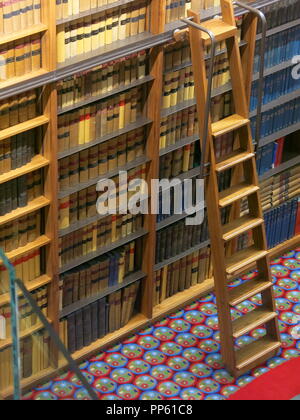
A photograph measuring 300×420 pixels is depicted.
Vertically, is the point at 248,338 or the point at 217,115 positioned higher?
the point at 217,115

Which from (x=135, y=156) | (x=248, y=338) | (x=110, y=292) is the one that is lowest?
(x=248, y=338)

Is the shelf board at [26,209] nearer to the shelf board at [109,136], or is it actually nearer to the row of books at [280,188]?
the shelf board at [109,136]

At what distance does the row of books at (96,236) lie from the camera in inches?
206

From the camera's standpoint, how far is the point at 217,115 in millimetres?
5652

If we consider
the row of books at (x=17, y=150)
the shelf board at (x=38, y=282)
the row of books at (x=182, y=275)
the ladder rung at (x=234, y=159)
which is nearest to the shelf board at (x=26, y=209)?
the row of books at (x=17, y=150)

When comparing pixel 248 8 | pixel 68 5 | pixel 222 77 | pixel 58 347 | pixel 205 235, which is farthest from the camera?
pixel 205 235

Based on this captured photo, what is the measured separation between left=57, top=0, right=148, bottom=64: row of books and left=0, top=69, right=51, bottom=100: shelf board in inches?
6.4

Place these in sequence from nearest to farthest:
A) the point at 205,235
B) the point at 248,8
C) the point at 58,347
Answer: the point at 58,347, the point at 248,8, the point at 205,235

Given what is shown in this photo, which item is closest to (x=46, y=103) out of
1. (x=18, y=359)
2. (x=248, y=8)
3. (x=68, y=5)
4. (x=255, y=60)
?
(x=68, y=5)

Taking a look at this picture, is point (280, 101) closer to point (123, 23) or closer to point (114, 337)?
point (123, 23)

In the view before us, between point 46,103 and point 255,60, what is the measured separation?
1.61 metres

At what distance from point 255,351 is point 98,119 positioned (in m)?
1.66

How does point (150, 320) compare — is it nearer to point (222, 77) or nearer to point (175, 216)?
point (175, 216)

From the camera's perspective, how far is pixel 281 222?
6.51m
